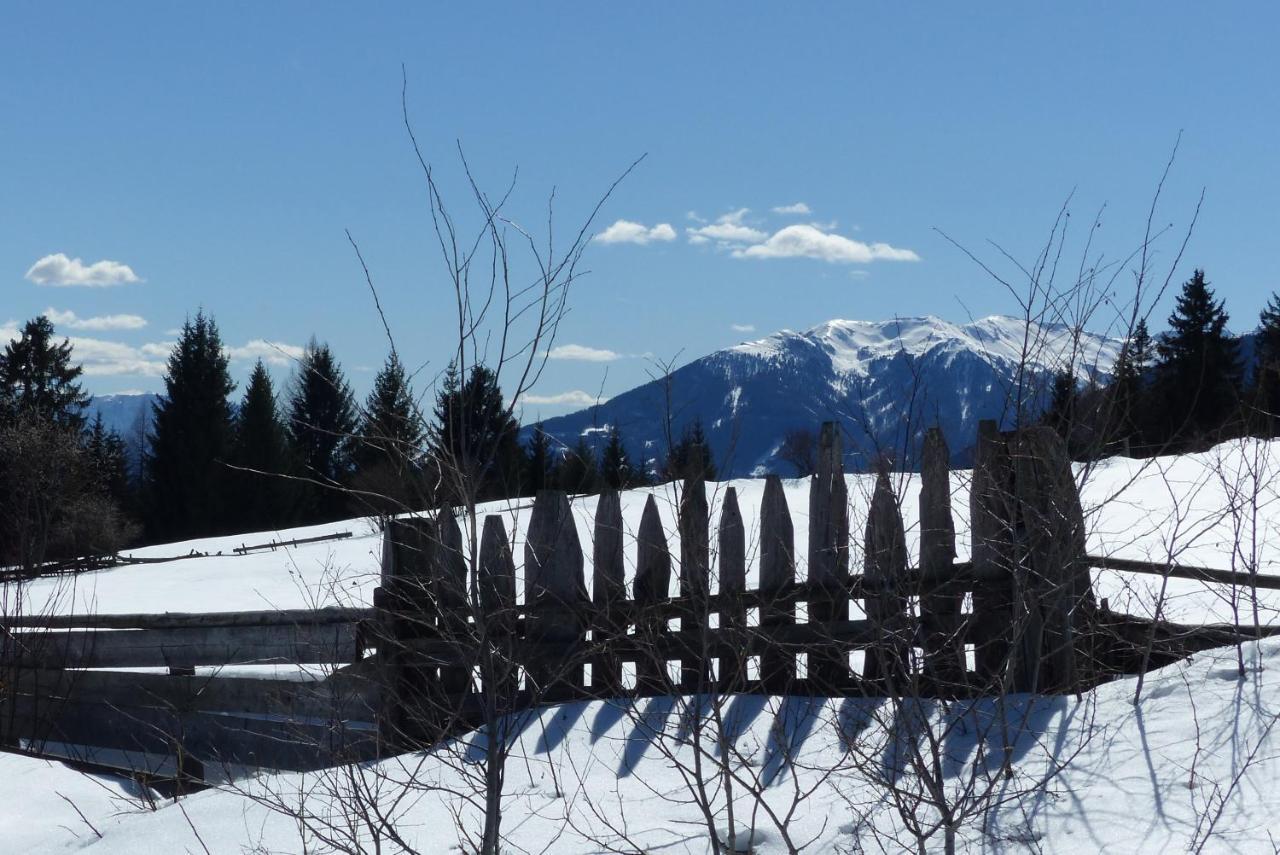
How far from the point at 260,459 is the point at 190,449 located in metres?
2.63

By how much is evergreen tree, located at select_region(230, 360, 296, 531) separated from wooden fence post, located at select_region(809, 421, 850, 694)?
32723mm

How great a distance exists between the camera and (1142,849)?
124 inches

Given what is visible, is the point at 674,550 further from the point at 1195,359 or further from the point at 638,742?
A: the point at 1195,359

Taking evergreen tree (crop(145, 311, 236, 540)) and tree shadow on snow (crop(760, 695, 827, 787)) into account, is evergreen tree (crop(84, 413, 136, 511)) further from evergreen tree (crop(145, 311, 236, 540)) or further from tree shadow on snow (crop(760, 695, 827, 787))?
tree shadow on snow (crop(760, 695, 827, 787))

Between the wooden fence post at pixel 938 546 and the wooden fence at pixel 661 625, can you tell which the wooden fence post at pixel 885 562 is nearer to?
the wooden fence at pixel 661 625

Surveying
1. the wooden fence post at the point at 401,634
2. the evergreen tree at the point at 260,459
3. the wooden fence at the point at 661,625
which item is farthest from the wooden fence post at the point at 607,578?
the evergreen tree at the point at 260,459

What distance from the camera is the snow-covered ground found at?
3.29 m

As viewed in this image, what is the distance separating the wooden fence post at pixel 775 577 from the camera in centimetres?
489

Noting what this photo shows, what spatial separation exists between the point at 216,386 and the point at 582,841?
117 ft

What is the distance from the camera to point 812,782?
396cm

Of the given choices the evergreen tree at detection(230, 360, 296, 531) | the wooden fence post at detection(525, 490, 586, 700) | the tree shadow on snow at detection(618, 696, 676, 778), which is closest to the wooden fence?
the wooden fence post at detection(525, 490, 586, 700)

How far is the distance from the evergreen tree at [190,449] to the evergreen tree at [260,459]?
0.50 metres

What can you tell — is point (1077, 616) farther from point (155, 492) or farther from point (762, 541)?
point (155, 492)

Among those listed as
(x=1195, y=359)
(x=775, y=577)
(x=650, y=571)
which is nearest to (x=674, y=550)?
(x=650, y=571)
